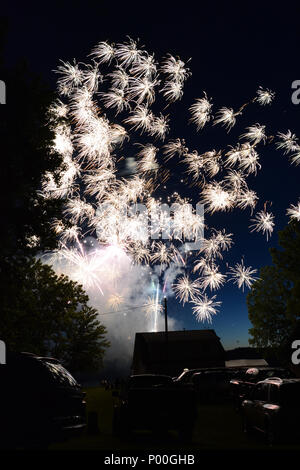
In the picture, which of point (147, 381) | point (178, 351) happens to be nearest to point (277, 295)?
point (178, 351)

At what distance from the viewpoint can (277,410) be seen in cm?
956

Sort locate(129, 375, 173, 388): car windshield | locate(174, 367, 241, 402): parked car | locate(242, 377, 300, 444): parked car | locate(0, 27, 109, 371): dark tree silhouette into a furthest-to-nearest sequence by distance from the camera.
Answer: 1. locate(174, 367, 241, 402): parked car
2. locate(0, 27, 109, 371): dark tree silhouette
3. locate(129, 375, 173, 388): car windshield
4. locate(242, 377, 300, 444): parked car

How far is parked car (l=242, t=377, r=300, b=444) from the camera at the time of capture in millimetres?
9375

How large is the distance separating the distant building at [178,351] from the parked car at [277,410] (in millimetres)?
46267

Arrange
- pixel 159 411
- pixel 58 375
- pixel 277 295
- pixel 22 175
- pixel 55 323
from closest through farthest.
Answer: pixel 58 375 < pixel 159 411 < pixel 22 175 < pixel 55 323 < pixel 277 295

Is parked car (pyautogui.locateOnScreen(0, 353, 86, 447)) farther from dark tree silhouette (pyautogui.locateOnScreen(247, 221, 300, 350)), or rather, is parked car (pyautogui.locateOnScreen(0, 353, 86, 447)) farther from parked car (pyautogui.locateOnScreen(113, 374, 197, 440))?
dark tree silhouette (pyautogui.locateOnScreen(247, 221, 300, 350))

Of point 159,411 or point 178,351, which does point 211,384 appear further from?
point 178,351

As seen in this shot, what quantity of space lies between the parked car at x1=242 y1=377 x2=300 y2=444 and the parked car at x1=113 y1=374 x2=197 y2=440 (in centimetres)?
151

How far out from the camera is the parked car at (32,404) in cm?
746

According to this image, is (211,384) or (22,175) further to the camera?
(211,384)

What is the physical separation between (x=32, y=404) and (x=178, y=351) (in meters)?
53.9

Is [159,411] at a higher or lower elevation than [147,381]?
lower

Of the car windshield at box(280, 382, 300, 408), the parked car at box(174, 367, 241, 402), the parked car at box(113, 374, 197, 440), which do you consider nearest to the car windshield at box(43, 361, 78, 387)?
the parked car at box(113, 374, 197, 440)
